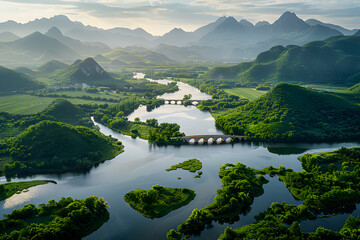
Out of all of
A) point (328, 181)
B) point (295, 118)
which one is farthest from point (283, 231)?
point (295, 118)

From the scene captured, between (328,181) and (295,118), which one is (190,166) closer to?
(328,181)

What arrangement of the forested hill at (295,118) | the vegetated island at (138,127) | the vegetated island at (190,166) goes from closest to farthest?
1. the vegetated island at (190,166)
2. the vegetated island at (138,127)
3. the forested hill at (295,118)

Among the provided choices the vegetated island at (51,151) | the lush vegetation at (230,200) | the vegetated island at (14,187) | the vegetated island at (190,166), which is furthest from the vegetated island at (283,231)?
the vegetated island at (14,187)

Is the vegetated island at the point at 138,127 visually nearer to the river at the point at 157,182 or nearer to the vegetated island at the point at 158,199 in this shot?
the river at the point at 157,182

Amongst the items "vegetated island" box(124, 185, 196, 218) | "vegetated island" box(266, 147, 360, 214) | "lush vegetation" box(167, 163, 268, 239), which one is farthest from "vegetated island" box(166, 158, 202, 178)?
"vegetated island" box(266, 147, 360, 214)

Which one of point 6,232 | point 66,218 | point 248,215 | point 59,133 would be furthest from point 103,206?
point 59,133

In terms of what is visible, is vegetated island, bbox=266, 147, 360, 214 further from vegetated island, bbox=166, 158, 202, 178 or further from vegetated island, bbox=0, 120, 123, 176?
vegetated island, bbox=0, 120, 123, 176

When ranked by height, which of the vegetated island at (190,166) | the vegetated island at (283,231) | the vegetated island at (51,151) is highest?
the vegetated island at (51,151)
